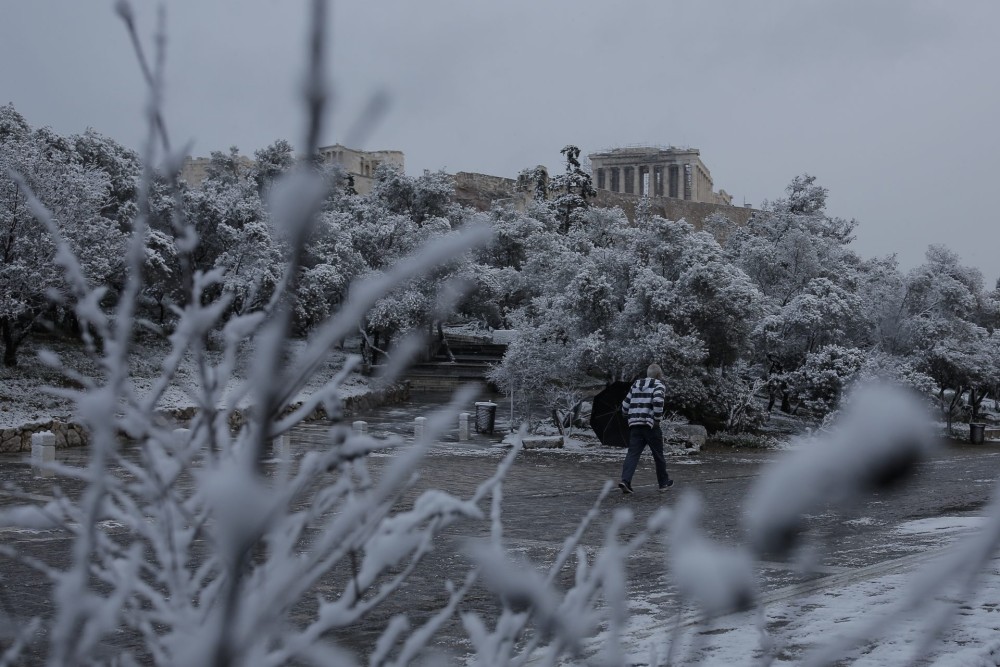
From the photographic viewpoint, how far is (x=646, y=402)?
8.80 m

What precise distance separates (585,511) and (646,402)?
66.5 inches

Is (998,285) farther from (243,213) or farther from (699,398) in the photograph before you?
(243,213)

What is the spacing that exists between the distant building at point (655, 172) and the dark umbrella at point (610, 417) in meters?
73.4

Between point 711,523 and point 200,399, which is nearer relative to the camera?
point 200,399

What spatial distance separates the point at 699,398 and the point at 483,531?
9.99 m

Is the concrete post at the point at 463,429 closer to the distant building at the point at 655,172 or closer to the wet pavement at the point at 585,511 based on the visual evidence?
the wet pavement at the point at 585,511

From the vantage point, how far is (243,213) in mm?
22562

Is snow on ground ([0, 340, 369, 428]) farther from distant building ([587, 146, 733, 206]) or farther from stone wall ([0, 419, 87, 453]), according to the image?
distant building ([587, 146, 733, 206])

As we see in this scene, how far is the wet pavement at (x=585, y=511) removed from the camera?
4.76 ft

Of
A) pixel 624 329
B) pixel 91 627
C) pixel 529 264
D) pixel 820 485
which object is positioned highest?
pixel 529 264

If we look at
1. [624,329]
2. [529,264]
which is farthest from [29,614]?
[529,264]

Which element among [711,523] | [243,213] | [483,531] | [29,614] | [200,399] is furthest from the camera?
[243,213]

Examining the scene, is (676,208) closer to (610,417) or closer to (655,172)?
(655,172)

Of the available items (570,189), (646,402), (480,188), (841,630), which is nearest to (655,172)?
(480,188)
